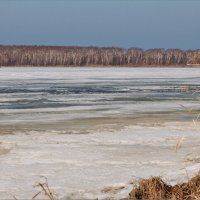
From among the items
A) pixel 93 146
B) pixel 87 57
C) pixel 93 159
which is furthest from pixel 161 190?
pixel 87 57

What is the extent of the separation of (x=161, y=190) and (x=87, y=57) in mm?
59513

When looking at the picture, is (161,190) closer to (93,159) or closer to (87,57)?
(93,159)

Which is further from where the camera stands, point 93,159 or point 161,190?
point 93,159

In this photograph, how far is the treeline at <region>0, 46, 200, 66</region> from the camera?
204ft

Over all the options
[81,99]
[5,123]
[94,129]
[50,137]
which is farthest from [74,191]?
[81,99]

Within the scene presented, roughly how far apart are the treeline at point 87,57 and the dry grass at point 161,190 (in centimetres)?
5688

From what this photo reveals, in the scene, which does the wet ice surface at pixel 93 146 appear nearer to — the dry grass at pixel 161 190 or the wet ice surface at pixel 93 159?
the wet ice surface at pixel 93 159

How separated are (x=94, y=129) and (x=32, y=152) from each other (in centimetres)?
231

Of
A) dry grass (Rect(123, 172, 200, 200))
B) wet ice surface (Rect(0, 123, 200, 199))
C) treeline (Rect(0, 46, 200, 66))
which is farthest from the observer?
treeline (Rect(0, 46, 200, 66))

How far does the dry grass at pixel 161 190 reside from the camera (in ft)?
14.9

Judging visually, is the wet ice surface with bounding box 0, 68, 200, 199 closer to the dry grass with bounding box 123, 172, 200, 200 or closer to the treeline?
the dry grass with bounding box 123, 172, 200, 200

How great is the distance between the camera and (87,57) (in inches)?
2514

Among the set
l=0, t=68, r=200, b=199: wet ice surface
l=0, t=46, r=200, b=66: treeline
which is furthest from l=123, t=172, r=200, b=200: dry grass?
l=0, t=46, r=200, b=66: treeline

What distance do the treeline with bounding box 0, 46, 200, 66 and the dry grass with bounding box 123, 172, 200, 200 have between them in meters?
56.9
